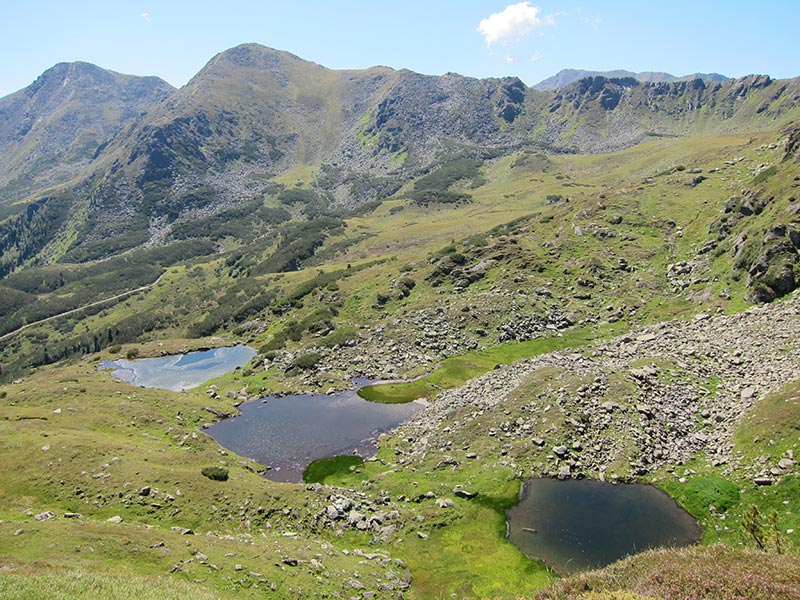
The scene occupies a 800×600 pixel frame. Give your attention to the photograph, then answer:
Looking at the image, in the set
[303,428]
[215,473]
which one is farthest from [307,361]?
[215,473]

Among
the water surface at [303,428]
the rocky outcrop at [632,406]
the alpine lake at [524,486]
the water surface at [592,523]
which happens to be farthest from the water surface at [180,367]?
the water surface at [592,523]

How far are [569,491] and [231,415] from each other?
53.9 metres

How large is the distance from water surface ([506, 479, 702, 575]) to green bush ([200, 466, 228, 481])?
28.2 m

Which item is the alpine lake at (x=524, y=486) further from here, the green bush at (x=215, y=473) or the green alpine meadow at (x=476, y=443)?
the green bush at (x=215, y=473)

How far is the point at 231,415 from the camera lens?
77.0 metres

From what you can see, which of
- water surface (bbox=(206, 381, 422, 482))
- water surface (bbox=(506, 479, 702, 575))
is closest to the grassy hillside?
water surface (bbox=(506, 479, 702, 575))

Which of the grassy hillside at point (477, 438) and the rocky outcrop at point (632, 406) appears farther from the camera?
the rocky outcrop at point (632, 406)

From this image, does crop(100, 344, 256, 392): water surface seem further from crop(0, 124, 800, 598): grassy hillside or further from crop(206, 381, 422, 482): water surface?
crop(206, 381, 422, 482): water surface

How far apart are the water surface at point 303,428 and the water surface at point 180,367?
97.3ft

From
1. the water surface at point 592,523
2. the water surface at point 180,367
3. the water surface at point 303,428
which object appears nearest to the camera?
the water surface at point 592,523

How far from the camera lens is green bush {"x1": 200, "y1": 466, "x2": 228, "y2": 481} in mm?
47656

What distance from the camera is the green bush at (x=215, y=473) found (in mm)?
47656

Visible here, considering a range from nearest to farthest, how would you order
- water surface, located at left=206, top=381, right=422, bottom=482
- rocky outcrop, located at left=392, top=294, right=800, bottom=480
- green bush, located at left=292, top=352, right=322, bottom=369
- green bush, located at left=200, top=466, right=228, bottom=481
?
A: rocky outcrop, located at left=392, top=294, right=800, bottom=480
green bush, located at left=200, top=466, right=228, bottom=481
water surface, located at left=206, top=381, right=422, bottom=482
green bush, located at left=292, top=352, right=322, bottom=369

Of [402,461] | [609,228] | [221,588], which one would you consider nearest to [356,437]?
[402,461]
